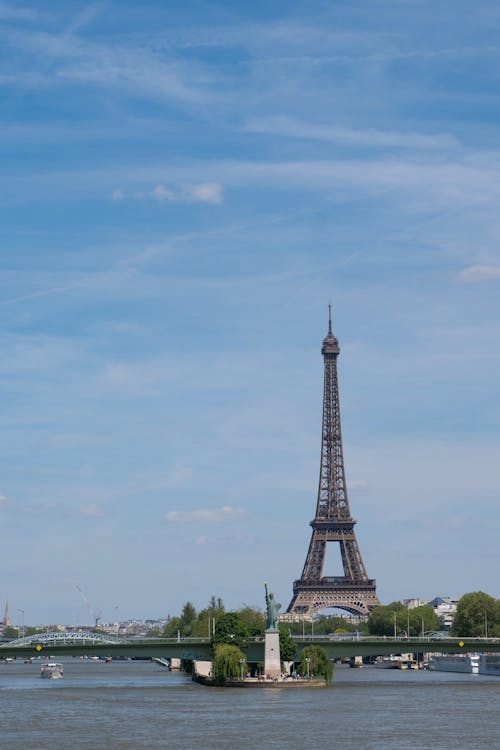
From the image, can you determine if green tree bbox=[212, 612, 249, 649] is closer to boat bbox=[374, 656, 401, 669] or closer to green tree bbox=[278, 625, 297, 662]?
green tree bbox=[278, 625, 297, 662]

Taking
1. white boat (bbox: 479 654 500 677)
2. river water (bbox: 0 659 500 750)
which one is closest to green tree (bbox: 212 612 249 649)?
river water (bbox: 0 659 500 750)

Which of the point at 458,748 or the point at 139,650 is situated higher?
the point at 139,650

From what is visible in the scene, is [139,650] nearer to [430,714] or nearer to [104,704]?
[104,704]

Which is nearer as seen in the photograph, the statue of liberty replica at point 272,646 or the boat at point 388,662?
the statue of liberty replica at point 272,646

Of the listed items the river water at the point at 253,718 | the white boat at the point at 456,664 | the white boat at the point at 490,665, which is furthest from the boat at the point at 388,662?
the river water at the point at 253,718

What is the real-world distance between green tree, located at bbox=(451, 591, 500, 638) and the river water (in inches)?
2075

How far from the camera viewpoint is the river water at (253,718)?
59562mm

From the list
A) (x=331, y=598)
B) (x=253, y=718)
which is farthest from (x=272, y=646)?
(x=331, y=598)

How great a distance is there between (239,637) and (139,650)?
767cm

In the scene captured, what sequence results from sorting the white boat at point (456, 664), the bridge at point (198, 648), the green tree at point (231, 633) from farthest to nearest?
the white boat at point (456, 664)
the green tree at point (231, 633)
the bridge at point (198, 648)

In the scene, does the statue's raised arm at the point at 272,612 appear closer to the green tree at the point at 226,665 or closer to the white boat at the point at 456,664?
the green tree at the point at 226,665

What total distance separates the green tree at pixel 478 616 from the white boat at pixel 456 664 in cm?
389

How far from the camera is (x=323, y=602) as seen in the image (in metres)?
179

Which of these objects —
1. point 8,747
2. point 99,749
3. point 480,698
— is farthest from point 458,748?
point 480,698
